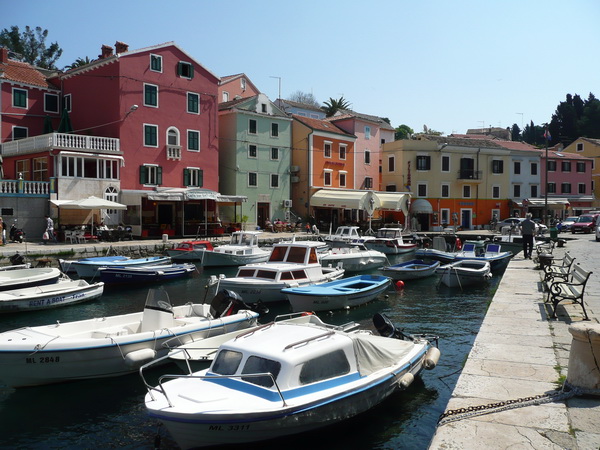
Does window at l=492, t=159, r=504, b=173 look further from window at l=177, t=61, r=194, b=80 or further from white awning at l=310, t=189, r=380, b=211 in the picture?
window at l=177, t=61, r=194, b=80

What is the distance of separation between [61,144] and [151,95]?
852 cm

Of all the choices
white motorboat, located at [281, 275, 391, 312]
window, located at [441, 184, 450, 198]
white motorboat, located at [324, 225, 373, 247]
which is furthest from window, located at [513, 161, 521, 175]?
white motorboat, located at [281, 275, 391, 312]

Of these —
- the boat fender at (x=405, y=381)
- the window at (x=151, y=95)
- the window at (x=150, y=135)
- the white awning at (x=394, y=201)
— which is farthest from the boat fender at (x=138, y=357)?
the white awning at (x=394, y=201)

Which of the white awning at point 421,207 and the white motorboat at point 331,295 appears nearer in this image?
the white motorboat at point 331,295

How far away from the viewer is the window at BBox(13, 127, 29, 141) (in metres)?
39.3

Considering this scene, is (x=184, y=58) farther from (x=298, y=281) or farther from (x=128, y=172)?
(x=298, y=281)

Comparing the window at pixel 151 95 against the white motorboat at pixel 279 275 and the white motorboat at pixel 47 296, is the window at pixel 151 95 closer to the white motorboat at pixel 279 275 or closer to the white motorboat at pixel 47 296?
the white motorboat at pixel 47 296

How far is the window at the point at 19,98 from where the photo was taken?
39.3 meters

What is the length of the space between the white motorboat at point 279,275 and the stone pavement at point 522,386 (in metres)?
7.99

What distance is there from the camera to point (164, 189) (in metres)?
39.9

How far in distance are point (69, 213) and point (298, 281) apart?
21106 millimetres

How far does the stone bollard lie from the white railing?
3303 centimetres

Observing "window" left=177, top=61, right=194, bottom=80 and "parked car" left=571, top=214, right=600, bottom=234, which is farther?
"parked car" left=571, top=214, right=600, bottom=234

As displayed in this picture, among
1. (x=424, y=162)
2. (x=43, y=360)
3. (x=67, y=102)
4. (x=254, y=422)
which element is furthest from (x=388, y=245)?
(x=254, y=422)
